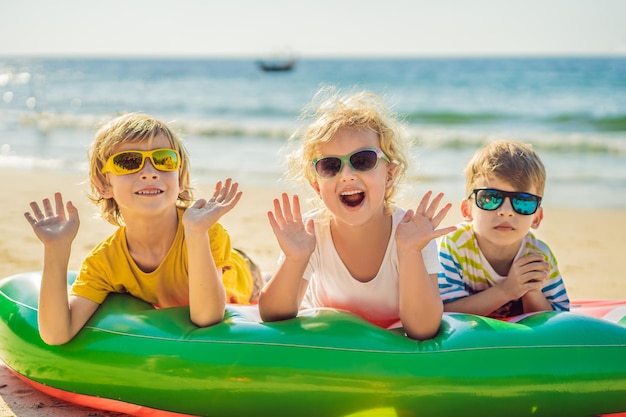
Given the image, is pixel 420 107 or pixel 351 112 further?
pixel 420 107

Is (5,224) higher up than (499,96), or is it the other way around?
(499,96)

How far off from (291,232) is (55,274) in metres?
1.10

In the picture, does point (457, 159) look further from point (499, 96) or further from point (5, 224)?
point (499, 96)

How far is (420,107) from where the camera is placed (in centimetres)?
2434

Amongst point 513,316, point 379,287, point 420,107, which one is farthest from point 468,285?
point 420,107

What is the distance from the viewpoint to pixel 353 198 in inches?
137

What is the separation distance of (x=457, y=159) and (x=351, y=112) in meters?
10.6

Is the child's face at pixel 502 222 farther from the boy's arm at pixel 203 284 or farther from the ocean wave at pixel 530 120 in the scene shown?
the ocean wave at pixel 530 120

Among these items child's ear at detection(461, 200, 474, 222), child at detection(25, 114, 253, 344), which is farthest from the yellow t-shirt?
child's ear at detection(461, 200, 474, 222)

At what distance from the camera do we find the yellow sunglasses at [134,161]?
3.62m

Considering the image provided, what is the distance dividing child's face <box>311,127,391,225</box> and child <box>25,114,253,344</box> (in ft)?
1.48

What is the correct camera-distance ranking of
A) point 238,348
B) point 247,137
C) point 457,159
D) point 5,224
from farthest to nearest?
point 247,137 → point 457,159 → point 5,224 → point 238,348

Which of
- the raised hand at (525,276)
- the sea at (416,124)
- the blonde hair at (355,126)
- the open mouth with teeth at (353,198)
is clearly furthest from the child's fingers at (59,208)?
the raised hand at (525,276)

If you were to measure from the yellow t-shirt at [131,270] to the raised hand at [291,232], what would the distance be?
407 millimetres
